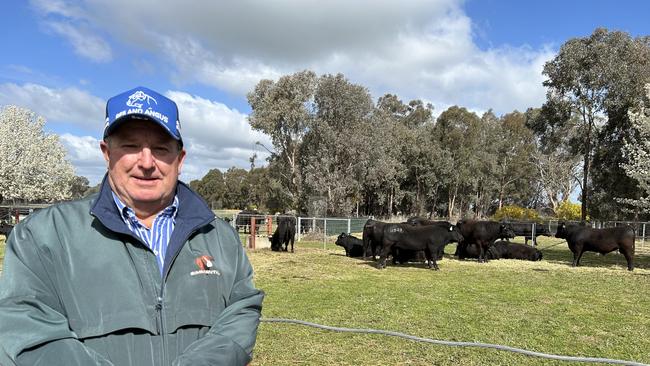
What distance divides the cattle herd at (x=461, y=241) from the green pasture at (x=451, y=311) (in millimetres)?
649

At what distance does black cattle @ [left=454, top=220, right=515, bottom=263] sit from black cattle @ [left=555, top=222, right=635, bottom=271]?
2.28 meters

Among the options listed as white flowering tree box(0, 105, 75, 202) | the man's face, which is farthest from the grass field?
white flowering tree box(0, 105, 75, 202)

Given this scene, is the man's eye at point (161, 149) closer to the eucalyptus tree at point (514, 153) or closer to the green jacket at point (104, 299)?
the green jacket at point (104, 299)

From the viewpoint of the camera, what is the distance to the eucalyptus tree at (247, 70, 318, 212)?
34.3 metres

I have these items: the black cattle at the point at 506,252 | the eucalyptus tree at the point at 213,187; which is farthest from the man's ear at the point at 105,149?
the eucalyptus tree at the point at 213,187

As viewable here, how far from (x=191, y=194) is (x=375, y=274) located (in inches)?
431

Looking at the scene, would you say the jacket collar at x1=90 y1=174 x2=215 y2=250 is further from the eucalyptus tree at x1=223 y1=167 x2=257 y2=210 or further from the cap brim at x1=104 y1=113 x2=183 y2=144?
the eucalyptus tree at x1=223 y1=167 x2=257 y2=210

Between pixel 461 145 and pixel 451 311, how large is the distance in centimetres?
4041

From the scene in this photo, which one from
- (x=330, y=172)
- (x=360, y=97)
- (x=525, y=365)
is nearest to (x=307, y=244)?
(x=330, y=172)

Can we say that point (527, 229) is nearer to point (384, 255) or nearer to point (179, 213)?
point (384, 255)

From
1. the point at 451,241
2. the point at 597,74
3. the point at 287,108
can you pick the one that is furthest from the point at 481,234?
the point at 287,108

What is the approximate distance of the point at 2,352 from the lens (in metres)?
1.44

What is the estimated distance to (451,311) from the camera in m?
8.02

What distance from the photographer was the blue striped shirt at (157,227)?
1.73 meters
